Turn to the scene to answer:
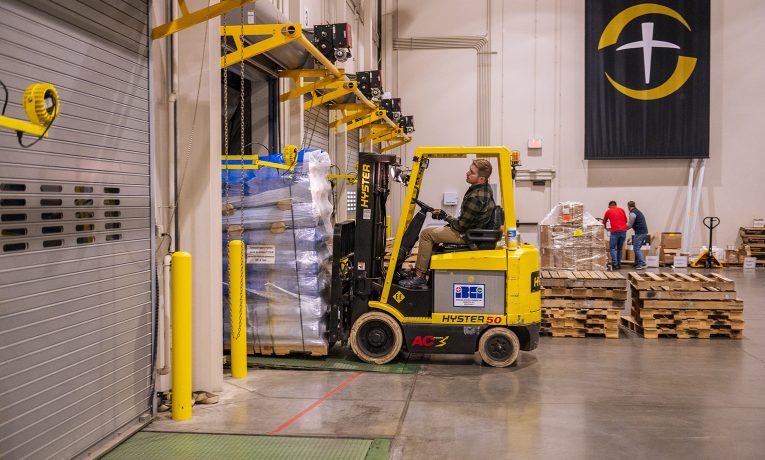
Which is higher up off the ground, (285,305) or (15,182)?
(15,182)

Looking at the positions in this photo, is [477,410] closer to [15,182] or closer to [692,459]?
[692,459]

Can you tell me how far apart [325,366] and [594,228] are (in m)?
8.41

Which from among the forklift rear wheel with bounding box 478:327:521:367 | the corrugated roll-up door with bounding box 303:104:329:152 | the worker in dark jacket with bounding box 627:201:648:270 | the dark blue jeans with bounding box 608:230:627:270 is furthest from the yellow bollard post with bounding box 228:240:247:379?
the worker in dark jacket with bounding box 627:201:648:270

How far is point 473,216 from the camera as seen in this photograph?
294 inches

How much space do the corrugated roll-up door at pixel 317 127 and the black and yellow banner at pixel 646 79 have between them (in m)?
9.87

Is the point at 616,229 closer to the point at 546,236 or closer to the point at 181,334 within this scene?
the point at 546,236

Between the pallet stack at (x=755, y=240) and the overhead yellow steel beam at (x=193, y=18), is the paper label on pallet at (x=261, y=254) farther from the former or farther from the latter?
the pallet stack at (x=755, y=240)

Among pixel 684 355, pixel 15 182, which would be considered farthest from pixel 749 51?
pixel 15 182

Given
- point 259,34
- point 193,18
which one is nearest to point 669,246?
point 259,34

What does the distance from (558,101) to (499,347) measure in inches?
558

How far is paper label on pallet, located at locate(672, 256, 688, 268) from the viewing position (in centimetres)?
1875

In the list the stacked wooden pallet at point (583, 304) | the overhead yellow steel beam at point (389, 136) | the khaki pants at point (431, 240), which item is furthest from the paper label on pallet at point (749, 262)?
the khaki pants at point (431, 240)

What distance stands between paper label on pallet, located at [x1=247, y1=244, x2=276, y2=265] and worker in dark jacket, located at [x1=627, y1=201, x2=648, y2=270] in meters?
13.0

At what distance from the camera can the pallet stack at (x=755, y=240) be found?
19.6m
